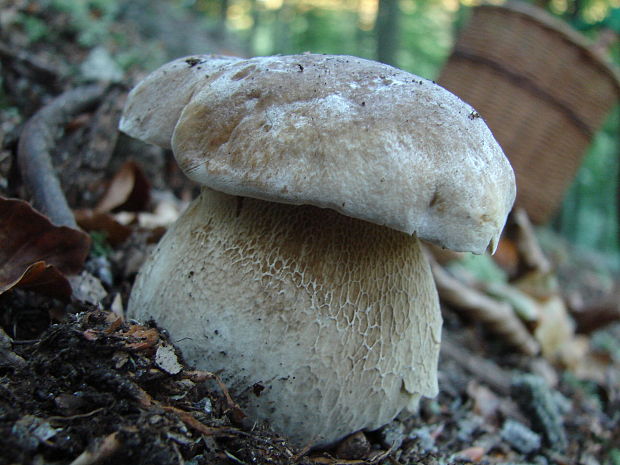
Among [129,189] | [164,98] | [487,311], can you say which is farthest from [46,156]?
[487,311]

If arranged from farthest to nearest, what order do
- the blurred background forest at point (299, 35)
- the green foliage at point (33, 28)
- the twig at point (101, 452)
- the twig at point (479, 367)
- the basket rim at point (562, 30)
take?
the basket rim at point (562, 30) → the blurred background forest at point (299, 35) → the green foliage at point (33, 28) → the twig at point (479, 367) → the twig at point (101, 452)

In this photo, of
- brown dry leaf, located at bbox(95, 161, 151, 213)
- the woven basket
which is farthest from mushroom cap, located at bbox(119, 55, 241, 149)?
the woven basket

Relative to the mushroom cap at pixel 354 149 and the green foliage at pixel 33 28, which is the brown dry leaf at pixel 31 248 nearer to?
Result: the mushroom cap at pixel 354 149

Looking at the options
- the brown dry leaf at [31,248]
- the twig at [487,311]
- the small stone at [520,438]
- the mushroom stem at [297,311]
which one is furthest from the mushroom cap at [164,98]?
the twig at [487,311]

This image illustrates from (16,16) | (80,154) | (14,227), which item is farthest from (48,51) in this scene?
(14,227)

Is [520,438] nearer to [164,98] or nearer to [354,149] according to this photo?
[354,149]

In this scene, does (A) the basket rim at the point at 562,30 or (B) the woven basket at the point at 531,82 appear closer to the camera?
(A) the basket rim at the point at 562,30

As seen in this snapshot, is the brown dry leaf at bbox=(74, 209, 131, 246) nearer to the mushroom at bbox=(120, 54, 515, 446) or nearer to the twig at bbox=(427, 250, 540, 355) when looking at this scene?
the mushroom at bbox=(120, 54, 515, 446)
